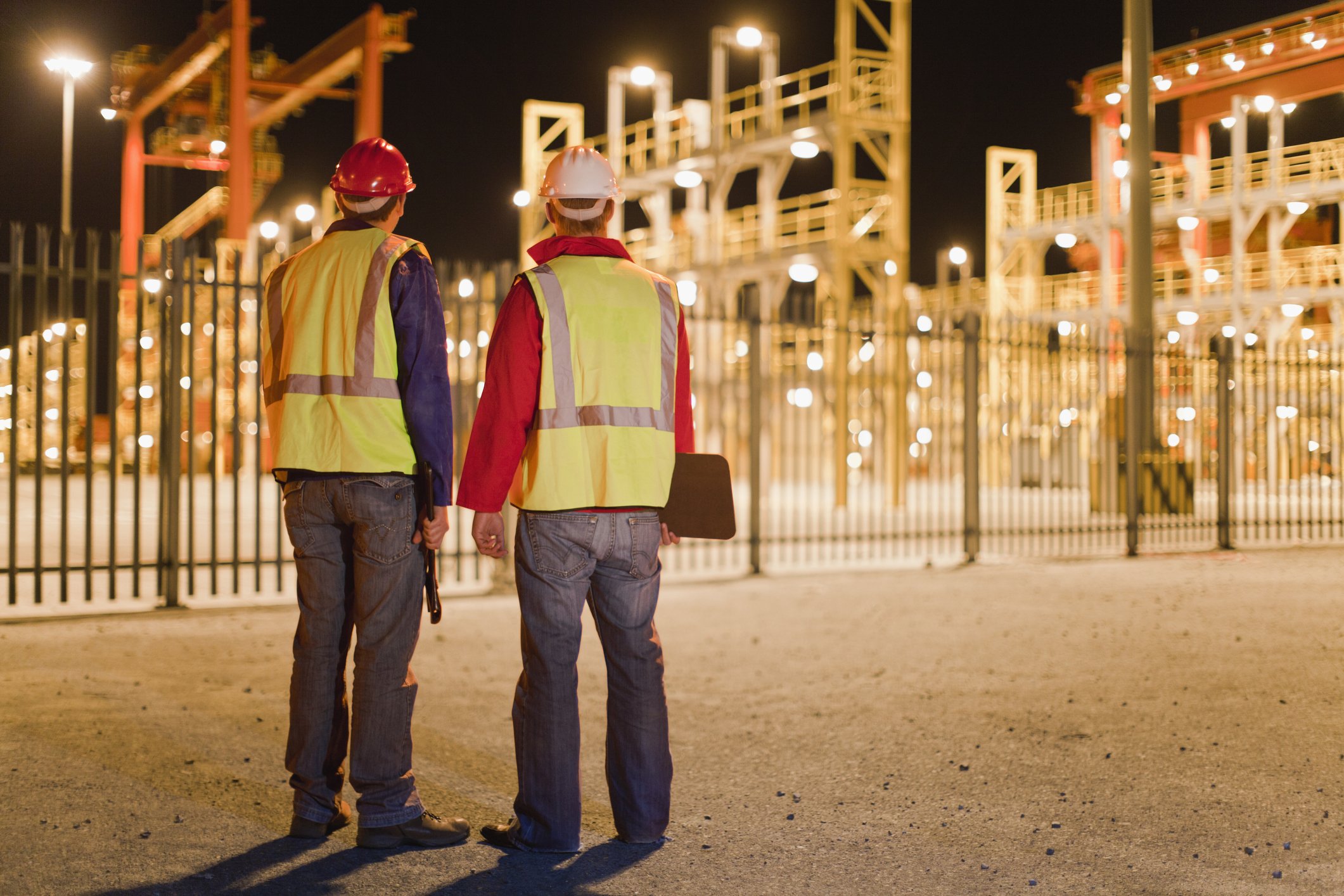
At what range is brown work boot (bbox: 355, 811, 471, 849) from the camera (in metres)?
3.61

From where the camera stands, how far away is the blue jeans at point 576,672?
356cm

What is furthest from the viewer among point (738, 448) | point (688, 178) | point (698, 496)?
point (688, 178)

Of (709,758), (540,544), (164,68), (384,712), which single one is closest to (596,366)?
(540,544)

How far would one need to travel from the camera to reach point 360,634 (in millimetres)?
3623

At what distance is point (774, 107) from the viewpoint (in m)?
28.1

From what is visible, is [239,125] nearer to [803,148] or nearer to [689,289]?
[689,289]

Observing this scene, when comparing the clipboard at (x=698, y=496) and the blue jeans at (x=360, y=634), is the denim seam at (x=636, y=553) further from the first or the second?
the blue jeans at (x=360, y=634)

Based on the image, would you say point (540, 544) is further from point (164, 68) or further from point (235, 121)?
point (164, 68)

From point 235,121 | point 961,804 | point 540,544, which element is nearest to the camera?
point 540,544

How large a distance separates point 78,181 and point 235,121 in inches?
729

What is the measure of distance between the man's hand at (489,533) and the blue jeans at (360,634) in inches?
7.8

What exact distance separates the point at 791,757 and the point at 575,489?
1.85 metres

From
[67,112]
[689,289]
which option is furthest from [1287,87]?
[67,112]

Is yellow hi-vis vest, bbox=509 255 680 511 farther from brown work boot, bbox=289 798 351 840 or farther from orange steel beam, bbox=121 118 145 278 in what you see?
orange steel beam, bbox=121 118 145 278
